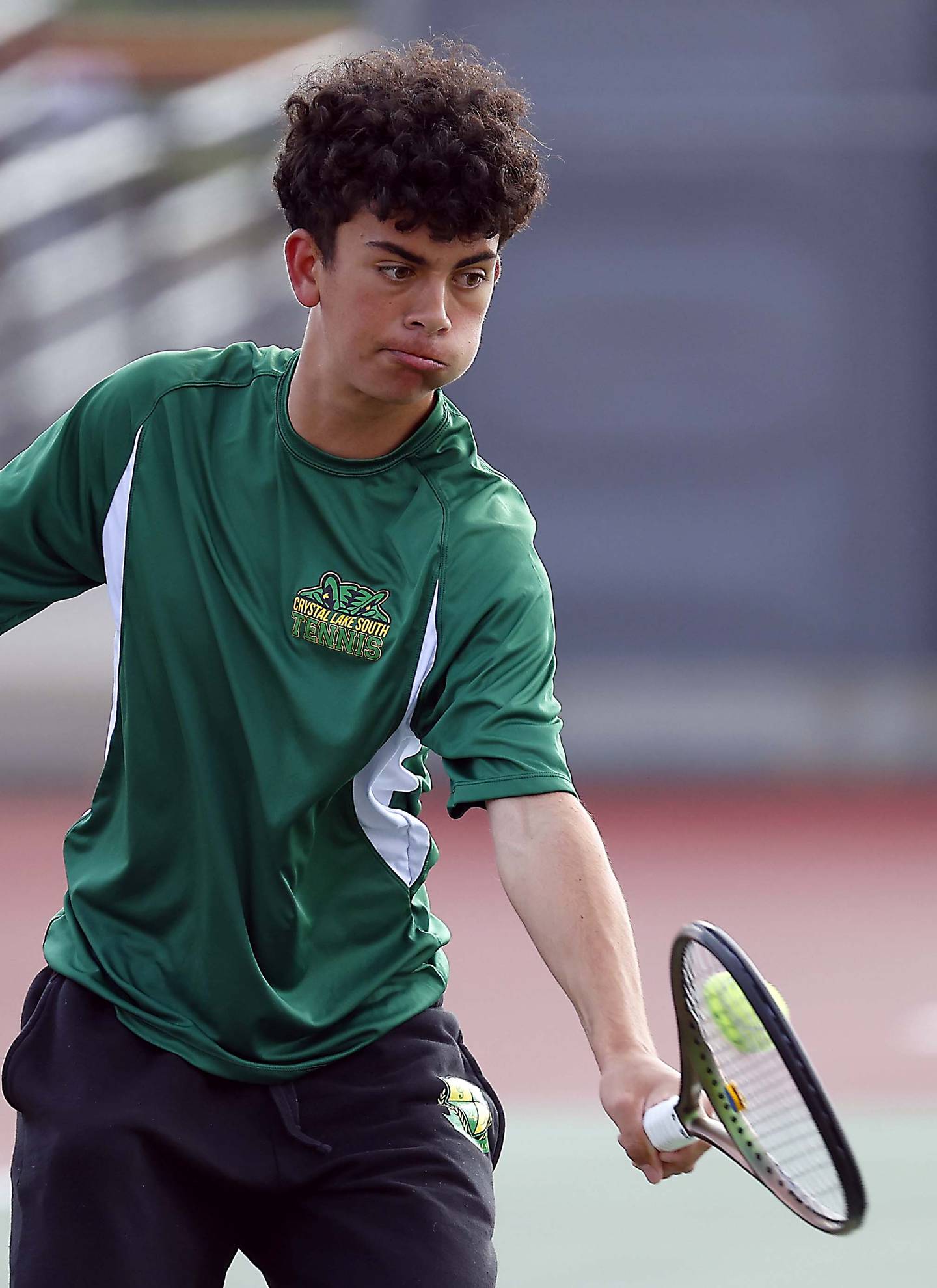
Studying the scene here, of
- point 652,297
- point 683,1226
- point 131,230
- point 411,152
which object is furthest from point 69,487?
point 652,297

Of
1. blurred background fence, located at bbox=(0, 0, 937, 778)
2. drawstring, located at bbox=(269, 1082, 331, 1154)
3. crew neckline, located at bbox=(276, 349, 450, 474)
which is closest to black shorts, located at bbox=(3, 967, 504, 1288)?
drawstring, located at bbox=(269, 1082, 331, 1154)

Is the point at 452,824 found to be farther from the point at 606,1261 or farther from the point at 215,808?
the point at 215,808

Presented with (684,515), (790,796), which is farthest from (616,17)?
(790,796)

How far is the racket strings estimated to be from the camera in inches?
82.2

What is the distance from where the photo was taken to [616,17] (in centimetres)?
1032

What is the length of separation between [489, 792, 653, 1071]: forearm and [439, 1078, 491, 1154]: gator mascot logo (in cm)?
27

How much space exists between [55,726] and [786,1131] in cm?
792

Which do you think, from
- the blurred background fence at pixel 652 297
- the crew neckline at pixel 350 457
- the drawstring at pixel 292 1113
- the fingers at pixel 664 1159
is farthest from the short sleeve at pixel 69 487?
the blurred background fence at pixel 652 297

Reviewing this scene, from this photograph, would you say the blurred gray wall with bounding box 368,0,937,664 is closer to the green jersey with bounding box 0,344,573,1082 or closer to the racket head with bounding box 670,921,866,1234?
the green jersey with bounding box 0,344,573,1082

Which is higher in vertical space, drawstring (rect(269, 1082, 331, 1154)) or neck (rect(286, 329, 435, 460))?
neck (rect(286, 329, 435, 460))

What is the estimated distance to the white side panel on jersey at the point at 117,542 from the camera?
2643mm

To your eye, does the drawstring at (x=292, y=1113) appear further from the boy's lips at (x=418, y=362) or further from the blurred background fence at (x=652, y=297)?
the blurred background fence at (x=652, y=297)

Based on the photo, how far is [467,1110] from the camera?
2.63 m

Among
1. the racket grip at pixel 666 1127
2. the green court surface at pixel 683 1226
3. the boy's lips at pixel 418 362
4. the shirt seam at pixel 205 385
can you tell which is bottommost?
the green court surface at pixel 683 1226
